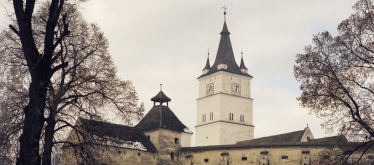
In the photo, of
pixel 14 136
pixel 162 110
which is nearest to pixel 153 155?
pixel 162 110

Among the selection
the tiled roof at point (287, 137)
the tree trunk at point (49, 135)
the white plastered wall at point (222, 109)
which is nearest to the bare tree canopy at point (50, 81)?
the tree trunk at point (49, 135)

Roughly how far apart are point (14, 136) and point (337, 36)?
1609cm

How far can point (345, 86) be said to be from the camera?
21484 millimetres

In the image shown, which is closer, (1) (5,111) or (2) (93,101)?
(1) (5,111)

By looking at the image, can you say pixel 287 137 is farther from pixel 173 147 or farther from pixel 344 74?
pixel 344 74

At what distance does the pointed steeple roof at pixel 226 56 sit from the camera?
3595 inches

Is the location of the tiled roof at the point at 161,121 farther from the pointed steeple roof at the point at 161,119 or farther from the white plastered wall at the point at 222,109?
the white plastered wall at the point at 222,109

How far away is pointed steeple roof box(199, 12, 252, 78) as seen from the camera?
3595 inches

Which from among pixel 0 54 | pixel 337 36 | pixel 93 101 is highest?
pixel 337 36

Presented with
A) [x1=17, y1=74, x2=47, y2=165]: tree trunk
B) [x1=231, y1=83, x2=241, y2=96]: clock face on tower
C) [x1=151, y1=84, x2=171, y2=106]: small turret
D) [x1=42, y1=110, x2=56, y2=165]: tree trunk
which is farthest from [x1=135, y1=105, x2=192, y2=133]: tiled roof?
[x1=231, y1=83, x2=241, y2=96]: clock face on tower

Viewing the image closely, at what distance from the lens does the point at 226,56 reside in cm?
9206

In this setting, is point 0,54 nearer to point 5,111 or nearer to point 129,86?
point 5,111

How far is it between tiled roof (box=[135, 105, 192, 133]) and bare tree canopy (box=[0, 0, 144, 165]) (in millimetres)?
20860

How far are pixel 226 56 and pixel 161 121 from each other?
51.3 m
